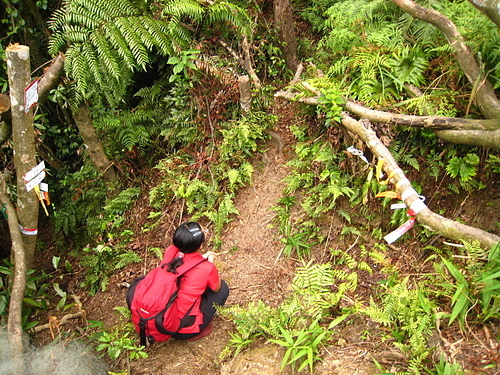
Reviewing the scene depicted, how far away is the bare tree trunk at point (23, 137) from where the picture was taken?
3514 millimetres

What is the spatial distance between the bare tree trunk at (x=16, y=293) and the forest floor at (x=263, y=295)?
88 centimetres

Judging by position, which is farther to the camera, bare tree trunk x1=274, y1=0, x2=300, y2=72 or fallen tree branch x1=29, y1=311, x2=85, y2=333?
bare tree trunk x1=274, y1=0, x2=300, y2=72

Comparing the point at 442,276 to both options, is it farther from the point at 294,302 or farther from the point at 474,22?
the point at 474,22

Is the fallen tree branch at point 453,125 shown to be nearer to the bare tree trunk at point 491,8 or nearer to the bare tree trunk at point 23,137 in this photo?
the bare tree trunk at point 491,8

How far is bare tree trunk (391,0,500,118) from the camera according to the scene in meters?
3.32

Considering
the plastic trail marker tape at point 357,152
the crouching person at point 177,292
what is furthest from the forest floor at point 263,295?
the plastic trail marker tape at point 357,152

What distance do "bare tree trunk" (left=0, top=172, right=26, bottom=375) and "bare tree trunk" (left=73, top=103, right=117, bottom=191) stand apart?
1702 mm

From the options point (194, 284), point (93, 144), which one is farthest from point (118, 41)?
point (194, 284)

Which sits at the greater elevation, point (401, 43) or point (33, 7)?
point (33, 7)

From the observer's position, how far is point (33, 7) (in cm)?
591

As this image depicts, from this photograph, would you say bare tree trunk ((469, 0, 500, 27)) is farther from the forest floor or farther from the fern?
the fern

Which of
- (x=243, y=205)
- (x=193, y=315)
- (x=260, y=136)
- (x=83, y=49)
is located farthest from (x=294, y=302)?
(x=83, y=49)

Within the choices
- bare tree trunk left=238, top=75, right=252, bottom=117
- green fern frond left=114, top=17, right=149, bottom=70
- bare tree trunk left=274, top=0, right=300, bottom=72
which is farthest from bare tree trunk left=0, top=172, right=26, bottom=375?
bare tree trunk left=274, top=0, right=300, bottom=72

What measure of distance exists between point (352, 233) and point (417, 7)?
250cm
